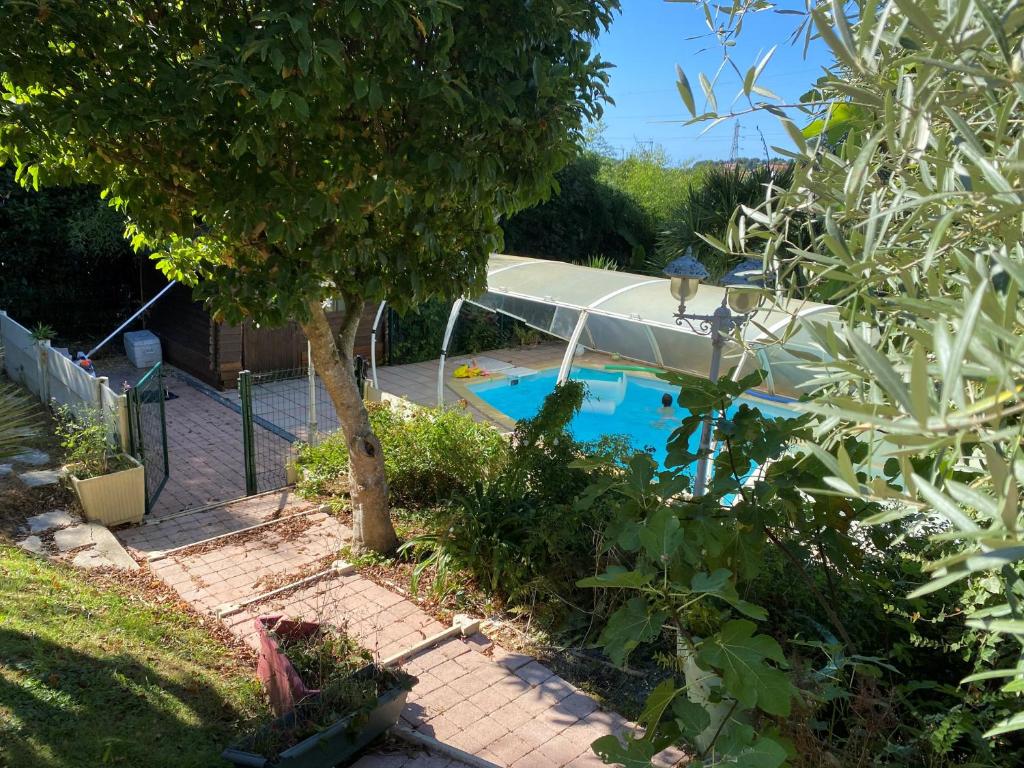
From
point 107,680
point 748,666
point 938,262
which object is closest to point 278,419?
point 107,680

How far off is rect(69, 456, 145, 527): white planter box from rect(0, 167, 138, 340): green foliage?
21.6ft

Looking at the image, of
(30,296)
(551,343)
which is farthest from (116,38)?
(551,343)

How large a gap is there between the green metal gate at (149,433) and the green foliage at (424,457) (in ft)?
4.70

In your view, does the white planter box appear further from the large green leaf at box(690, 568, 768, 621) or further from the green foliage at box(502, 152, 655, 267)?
the green foliage at box(502, 152, 655, 267)

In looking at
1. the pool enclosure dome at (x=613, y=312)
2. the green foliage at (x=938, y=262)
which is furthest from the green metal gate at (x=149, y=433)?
the green foliage at (x=938, y=262)

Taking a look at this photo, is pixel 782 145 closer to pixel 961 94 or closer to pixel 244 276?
pixel 961 94

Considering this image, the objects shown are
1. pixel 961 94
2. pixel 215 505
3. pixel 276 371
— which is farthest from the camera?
pixel 276 371

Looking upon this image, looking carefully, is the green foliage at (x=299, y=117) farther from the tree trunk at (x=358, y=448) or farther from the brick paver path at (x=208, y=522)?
the brick paver path at (x=208, y=522)

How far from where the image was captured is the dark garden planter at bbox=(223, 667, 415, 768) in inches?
129

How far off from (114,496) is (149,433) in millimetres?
1566

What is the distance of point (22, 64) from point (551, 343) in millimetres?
12891

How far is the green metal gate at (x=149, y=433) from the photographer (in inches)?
281

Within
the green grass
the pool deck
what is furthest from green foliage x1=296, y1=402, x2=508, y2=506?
the pool deck

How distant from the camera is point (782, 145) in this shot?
2.05 metres
